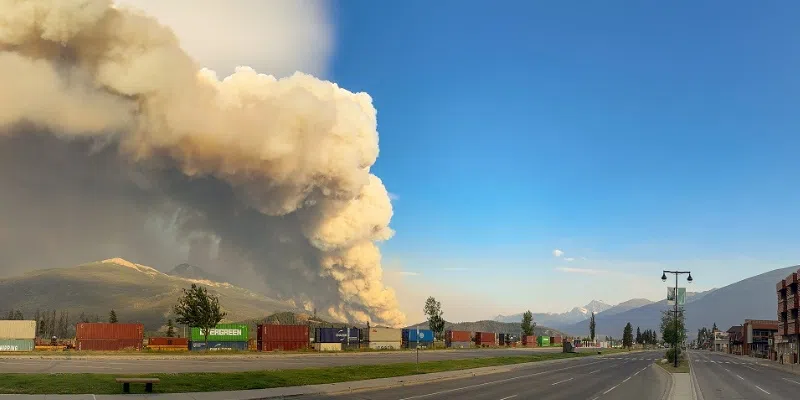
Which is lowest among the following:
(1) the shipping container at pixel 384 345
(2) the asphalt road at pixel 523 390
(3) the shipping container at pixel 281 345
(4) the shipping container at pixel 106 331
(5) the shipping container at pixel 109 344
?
(1) the shipping container at pixel 384 345

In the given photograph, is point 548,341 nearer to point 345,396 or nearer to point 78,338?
point 78,338

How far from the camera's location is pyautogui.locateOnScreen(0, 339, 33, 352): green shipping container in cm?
8175

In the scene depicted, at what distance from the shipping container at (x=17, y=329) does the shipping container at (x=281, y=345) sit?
96.7ft

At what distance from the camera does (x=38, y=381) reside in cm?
2941

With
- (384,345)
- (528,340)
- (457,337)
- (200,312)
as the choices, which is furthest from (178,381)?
(528,340)

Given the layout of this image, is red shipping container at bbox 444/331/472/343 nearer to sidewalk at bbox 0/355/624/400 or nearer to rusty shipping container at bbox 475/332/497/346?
rusty shipping container at bbox 475/332/497/346

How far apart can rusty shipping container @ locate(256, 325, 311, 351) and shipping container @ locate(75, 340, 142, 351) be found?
53.0ft

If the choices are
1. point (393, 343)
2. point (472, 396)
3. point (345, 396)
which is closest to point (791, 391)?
point (472, 396)

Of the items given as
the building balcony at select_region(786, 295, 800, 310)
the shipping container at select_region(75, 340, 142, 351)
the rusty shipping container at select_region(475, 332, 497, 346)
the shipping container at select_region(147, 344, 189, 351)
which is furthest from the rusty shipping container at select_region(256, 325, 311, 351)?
the building balcony at select_region(786, 295, 800, 310)

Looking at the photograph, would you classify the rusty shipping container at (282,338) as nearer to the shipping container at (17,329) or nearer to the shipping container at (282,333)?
the shipping container at (282,333)

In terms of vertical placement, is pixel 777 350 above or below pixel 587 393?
below

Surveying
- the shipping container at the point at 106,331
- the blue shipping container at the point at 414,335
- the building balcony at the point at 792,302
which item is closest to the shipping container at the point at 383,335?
the blue shipping container at the point at 414,335

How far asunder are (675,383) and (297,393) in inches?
959

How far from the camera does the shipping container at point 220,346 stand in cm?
9134
